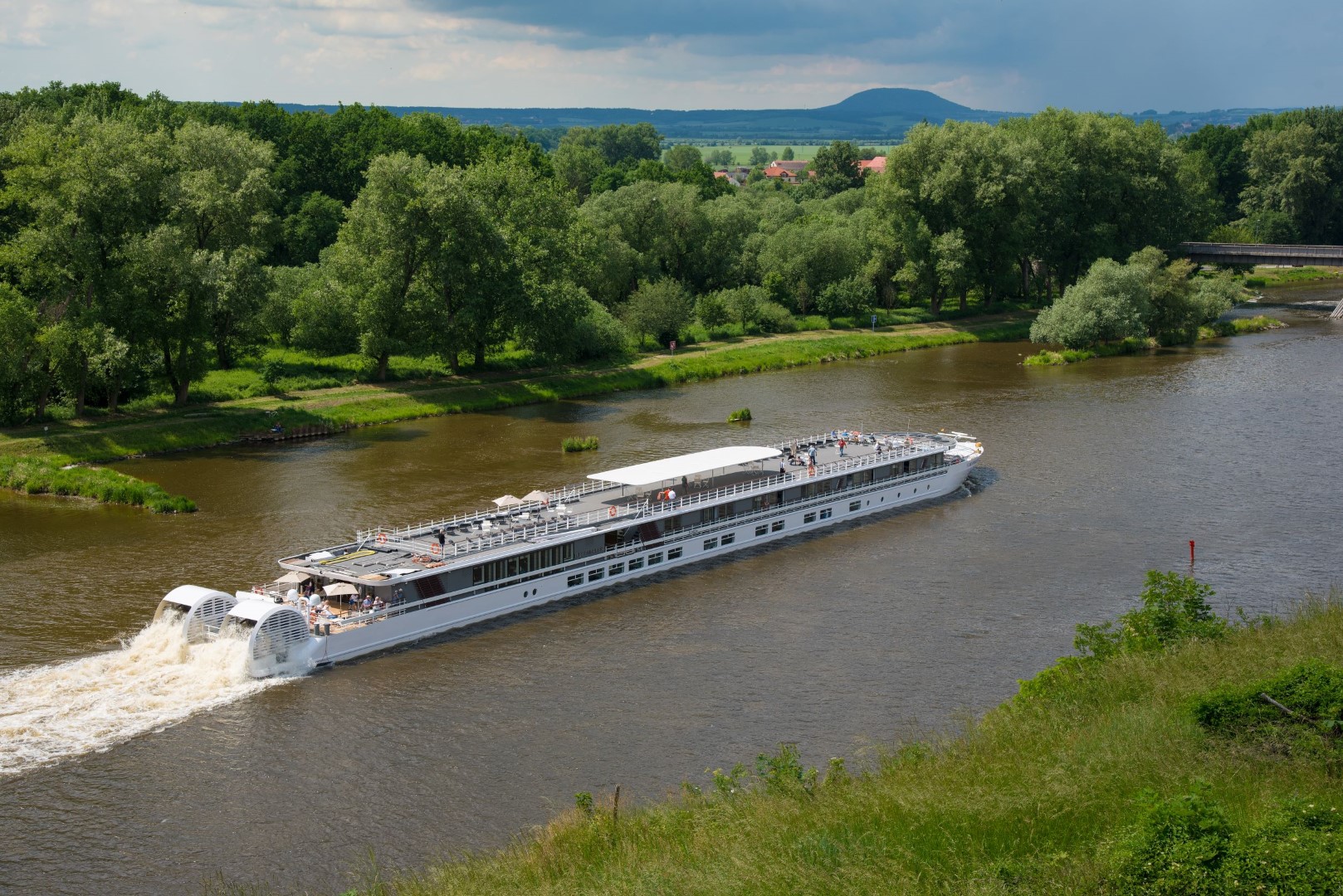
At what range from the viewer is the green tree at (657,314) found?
331 ft

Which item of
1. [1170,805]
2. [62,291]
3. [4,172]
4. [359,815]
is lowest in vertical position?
[359,815]

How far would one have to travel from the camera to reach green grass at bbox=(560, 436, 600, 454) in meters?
67.8

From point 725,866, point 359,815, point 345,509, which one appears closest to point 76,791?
point 359,815

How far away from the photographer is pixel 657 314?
330 ft

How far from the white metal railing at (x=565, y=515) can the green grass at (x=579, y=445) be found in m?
10.7

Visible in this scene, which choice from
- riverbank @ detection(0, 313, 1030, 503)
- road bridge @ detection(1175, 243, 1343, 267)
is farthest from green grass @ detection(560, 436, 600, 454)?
road bridge @ detection(1175, 243, 1343, 267)

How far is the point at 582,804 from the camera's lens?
29375 mm

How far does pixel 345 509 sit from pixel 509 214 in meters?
39.2

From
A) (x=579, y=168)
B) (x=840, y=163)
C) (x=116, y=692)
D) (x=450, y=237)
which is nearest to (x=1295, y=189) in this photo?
(x=840, y=163)

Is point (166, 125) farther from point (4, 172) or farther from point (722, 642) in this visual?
point (722, 642)

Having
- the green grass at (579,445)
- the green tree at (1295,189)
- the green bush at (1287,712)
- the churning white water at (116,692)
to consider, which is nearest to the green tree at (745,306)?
the green grass at (579,445)

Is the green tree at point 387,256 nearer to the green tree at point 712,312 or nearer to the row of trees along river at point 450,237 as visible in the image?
the row of trees along river at point 450,237

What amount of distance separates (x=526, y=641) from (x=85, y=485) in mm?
27680

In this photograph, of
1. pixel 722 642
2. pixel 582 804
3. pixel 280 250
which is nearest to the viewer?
pixel 582 804
